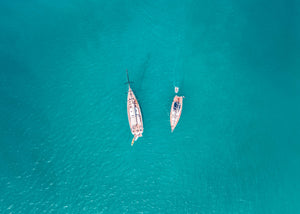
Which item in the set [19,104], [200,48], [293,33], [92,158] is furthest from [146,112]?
[293,33]

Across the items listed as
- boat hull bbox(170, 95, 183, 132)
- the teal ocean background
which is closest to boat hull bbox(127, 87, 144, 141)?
the teal ocean background

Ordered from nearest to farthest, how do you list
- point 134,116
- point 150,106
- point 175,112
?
point 134,116 < point 175,112 < point 150,106

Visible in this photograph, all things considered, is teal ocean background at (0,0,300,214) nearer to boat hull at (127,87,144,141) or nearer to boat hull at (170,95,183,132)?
boat hull at (170,95,183,132)

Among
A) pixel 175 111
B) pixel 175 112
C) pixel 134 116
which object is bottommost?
pixel 175 112

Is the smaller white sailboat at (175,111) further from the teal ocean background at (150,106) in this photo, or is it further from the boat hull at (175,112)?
the teal ocean background at (150,106)

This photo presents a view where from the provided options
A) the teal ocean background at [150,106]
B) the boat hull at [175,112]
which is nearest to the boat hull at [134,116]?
the teal ocean background at [150,106]

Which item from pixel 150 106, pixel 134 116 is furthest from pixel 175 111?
pixel 134 116

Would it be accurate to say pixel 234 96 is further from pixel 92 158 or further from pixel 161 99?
pixel 92 158

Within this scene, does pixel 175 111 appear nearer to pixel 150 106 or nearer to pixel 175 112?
pixel 175 112
